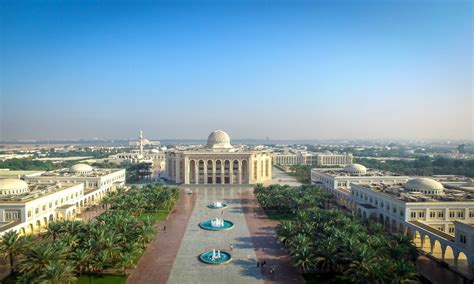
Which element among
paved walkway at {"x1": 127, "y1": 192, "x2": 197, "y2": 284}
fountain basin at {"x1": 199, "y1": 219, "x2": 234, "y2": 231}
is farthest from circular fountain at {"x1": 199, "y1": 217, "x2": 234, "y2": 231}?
paved walkway at {"x1": 127, "y1": 192, "x2": 197, "y2": 284}

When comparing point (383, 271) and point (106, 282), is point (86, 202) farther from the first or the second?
point (383, 271)

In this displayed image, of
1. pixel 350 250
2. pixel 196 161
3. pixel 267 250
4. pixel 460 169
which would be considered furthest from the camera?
pixel 460 169

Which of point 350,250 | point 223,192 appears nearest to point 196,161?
point 223,192

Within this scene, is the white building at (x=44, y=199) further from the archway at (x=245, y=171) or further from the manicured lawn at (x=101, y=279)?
the archway at (x=245, y=171)

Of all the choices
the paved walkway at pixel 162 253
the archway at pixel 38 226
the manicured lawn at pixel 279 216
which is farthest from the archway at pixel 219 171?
the archway at pixel 38 226

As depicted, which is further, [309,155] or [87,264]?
[309,155]

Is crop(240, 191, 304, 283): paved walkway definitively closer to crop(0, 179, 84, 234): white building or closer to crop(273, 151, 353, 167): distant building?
crop(0, 179, 84, 234): white building

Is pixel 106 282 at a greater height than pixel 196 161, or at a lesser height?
lesser

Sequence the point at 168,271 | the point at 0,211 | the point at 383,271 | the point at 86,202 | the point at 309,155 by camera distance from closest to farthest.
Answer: the point at 383,271 → the point at 168,271 → the point at 0,211 → the point at 86,202 → the point at 309,155
